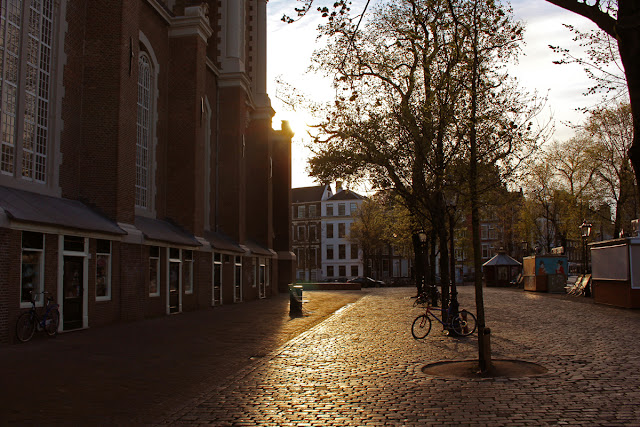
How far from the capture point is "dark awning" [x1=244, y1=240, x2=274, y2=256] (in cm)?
3550

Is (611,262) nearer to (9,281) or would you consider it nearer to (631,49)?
(631,49)

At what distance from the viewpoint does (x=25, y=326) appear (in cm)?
1363

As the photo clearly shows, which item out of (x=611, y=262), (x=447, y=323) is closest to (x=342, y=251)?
(x=611, y=262)

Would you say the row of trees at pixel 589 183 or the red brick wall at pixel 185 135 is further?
the row of trees at pixel 589 183

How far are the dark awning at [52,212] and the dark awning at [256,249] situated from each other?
55.0ft

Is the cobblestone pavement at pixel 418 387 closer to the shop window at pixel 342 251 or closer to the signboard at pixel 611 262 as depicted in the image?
the signboard at pixel 611 262

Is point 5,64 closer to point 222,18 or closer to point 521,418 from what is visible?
point 521,418

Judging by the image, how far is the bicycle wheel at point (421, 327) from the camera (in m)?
14.5

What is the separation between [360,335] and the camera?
50.6 ft

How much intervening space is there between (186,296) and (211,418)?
18.8m

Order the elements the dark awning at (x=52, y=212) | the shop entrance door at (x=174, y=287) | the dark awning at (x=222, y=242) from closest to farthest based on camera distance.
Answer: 1. the dark awning at (x=52, y=212)
2. the shop entrance door at (x=174, y=287)
3. the dark awning at (x=222, y=242)

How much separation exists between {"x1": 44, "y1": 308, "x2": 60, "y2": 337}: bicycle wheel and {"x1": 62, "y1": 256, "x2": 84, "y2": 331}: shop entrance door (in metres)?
1.02

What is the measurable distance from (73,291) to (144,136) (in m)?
9.87

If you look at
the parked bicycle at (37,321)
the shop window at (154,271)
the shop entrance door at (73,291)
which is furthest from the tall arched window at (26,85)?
the shop window at (154,271)
